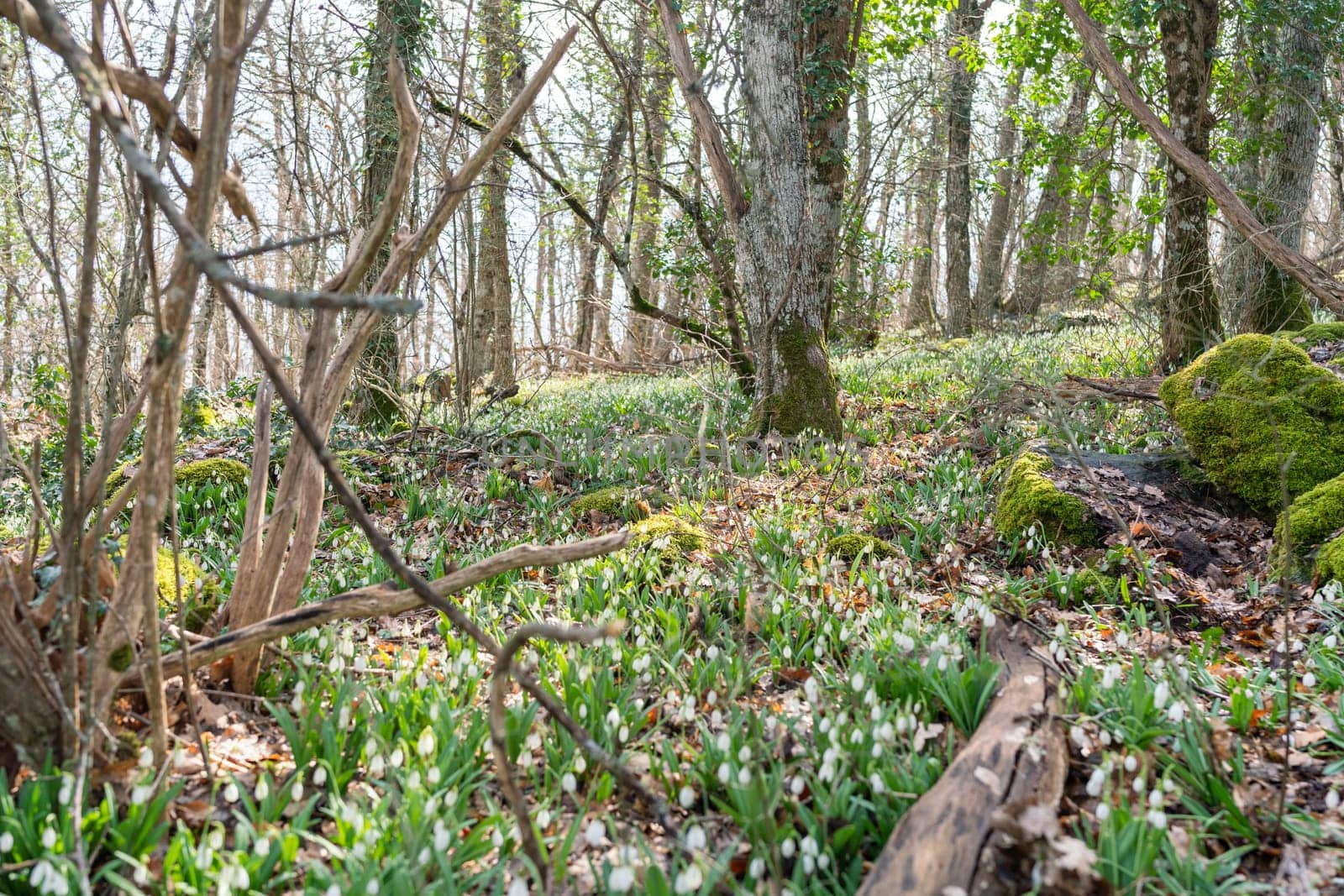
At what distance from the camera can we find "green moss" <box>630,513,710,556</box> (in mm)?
4730

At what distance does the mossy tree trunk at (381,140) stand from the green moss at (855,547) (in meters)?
4.84

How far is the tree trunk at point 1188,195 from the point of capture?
7703mm

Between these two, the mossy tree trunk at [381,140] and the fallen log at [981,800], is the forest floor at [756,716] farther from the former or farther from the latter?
the mossy tree trunk at [381,140]

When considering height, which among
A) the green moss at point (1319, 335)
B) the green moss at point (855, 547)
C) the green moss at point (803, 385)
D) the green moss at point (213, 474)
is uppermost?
the green moss at point (1319, 335)

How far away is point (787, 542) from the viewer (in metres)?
4.71

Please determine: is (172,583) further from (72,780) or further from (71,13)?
(71,13)

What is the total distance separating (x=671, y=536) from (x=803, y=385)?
2.68m

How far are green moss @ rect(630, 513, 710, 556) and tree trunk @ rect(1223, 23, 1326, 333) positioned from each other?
5.77 m

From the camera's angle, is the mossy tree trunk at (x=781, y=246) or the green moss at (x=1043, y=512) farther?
the mossy tree trunk at (x=781, y=246)

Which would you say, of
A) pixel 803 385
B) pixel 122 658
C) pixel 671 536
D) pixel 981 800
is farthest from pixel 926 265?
pixel 122 658

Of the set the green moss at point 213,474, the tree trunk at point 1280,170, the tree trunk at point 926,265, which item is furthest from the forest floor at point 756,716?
the tree trunk at point 926,265

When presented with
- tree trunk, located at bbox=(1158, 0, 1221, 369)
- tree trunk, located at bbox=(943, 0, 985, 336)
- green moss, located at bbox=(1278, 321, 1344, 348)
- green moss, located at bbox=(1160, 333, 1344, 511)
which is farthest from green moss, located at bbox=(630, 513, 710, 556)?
tree trunk, located at bbox=(943, 0, 985, 336)

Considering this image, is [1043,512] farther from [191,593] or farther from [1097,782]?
[191,593]

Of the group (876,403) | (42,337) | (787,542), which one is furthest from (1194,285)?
(42,337)
